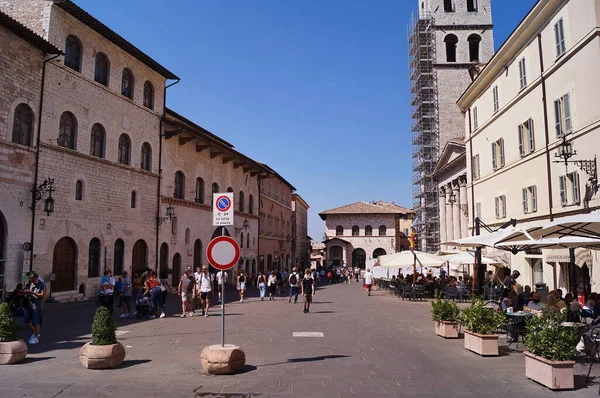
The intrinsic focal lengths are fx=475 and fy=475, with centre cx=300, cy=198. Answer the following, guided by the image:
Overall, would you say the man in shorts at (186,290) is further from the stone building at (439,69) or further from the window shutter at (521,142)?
the stone building at (439,69)

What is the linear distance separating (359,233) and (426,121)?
23036 mm

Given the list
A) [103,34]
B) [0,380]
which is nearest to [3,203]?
[103,34]

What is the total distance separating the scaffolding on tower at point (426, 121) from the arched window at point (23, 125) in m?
40.0

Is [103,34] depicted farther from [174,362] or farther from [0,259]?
[174,362]

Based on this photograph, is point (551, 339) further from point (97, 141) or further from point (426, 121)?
point (426, 121)

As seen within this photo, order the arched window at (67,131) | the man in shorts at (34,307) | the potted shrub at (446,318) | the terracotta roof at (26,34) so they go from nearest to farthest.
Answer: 1. the man in shorts at (34,307)
2. the potted shrub at (446,318)
3. the terracotta roof at (26,34)
4. the arched window at (67,131)

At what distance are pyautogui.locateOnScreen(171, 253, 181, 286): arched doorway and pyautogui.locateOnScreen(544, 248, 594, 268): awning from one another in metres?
19.6

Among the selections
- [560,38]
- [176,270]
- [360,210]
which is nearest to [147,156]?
[176,270]

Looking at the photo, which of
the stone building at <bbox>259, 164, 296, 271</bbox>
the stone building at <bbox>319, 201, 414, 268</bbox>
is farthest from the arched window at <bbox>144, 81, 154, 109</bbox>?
the stone building at <bbox>319, 201, 414, 268</bbox>

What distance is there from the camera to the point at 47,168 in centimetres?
1845

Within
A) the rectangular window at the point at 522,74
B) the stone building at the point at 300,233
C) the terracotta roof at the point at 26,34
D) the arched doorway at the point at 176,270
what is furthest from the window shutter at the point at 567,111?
the stone building at the point at 300,233

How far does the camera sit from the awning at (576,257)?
1753 centimetres

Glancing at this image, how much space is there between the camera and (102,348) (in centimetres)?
816

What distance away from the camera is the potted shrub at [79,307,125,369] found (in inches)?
320
